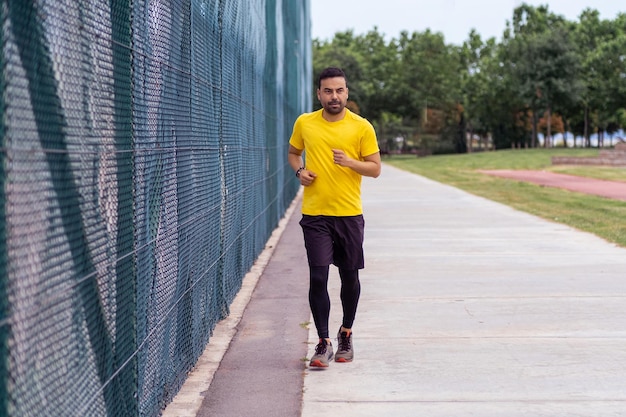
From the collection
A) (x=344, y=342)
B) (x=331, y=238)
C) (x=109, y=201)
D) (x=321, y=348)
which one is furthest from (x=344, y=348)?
(x=109, y=201)

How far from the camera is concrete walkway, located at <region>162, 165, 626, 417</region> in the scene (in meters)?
5.54

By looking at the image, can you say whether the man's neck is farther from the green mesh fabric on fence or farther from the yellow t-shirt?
the green mesh fabric on fence

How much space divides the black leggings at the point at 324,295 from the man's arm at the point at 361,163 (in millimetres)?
621

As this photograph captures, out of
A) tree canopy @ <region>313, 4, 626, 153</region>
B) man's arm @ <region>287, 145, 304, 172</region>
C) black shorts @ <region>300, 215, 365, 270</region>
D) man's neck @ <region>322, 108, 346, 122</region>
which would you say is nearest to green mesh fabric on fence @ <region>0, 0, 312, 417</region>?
man's arm @ <region>287, 145, 304, 172</region>

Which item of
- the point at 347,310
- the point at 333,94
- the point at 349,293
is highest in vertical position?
the point at 333,94

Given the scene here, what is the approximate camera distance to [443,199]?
2397 cm

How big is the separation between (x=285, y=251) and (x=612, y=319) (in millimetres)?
6173

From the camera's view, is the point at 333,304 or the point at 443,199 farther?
the point at 443,199

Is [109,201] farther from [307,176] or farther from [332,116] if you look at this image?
[332,116]

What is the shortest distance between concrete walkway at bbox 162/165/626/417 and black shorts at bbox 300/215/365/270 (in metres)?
0.66

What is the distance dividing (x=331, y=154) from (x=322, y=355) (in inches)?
47.9

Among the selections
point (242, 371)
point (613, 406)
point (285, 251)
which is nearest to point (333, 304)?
point (242, 371)

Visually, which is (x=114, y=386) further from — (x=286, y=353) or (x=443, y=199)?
(x=443, y=199)

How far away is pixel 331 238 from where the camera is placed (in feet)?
21.1
